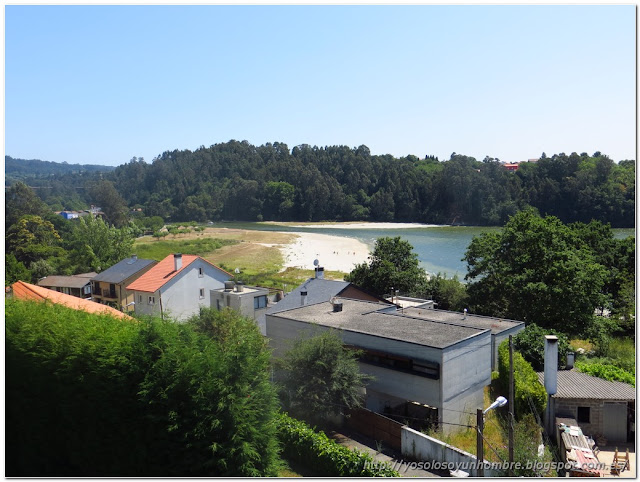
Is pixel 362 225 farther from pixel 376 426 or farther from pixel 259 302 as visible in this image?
pixel 376 426

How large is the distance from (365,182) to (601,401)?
137m

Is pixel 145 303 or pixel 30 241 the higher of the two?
pixel 30 241

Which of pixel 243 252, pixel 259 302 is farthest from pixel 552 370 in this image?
pixel 243 252

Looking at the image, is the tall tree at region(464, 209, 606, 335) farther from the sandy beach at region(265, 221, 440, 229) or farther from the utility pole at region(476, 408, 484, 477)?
the sandy beach at region(265, 221, 440, 229)

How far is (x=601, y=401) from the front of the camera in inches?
680

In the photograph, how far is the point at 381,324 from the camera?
21562 millimetres

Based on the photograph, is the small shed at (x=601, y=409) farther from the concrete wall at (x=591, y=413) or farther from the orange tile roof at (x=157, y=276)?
the orange tile roof at (x=157, y=276)

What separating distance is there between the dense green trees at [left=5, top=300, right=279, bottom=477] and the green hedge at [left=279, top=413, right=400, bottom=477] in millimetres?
2202

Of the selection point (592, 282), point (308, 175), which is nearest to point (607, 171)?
point (308, 175)

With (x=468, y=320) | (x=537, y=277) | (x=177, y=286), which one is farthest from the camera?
(x=177, y=286)

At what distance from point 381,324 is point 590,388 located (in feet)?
25.2

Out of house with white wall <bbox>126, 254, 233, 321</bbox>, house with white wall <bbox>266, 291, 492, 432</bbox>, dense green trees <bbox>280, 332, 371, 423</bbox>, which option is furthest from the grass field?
dense green trees <bbox>280, 332, 371, 423</bbox>

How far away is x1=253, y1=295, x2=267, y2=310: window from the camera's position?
31.0 m

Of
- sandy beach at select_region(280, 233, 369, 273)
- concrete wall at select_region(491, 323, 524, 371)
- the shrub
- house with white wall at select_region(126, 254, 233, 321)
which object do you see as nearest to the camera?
the shrub
